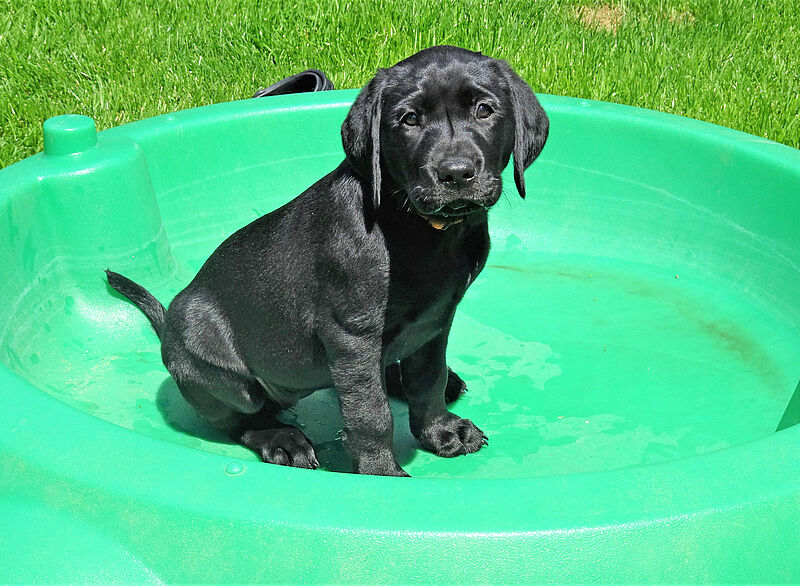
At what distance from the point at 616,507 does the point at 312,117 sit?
319 centimetres

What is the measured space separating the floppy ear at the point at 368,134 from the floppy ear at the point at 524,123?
1.32 feet

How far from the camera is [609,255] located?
4.80 m

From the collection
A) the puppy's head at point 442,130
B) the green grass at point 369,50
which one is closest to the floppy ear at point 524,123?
the puppy's head at point 442,130

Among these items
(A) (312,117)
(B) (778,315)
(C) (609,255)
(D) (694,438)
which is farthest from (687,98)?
(D) (694,438)

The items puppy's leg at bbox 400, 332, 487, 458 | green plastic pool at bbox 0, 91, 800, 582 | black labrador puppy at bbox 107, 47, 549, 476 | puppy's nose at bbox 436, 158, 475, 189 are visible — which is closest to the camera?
green plastic pool at bbox 0, 91, 800, 582

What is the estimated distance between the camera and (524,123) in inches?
114

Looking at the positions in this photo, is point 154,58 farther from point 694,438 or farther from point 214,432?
point 694,438

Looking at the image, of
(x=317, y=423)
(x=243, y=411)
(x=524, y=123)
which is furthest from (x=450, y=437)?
(x=524, y=123)

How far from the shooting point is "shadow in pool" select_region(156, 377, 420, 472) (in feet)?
11.4

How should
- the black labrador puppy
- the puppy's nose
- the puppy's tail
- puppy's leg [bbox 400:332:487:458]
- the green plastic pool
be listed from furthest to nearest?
the puppy's tail, puppy's leg [bbox 400:332:487:458], the black labrador puppy, the puppy's nose, the green plastic pool

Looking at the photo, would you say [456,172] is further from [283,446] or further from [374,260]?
[283,446]

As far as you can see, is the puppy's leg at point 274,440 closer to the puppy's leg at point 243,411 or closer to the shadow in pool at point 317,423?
the puppy's leg at point 243,411

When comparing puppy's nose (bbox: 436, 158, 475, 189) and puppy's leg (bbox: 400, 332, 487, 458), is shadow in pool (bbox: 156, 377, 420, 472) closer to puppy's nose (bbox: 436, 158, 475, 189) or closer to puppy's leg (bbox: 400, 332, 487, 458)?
puppy's leg (bbox: 400, 332, 487, 458)

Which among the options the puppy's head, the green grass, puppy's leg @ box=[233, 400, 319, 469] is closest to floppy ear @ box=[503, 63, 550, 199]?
the puppy's head
